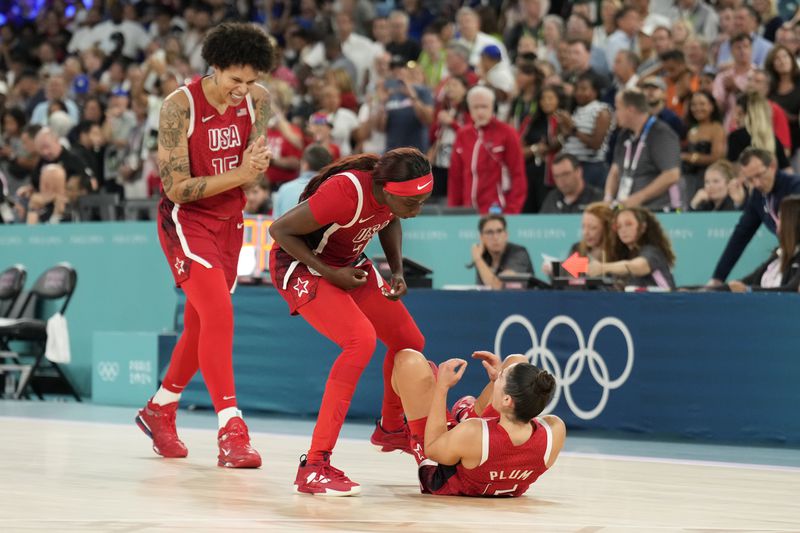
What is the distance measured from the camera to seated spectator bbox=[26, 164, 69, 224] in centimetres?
1434

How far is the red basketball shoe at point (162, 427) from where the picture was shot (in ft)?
25.0

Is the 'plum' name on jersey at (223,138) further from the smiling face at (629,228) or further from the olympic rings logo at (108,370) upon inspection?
the olympic rings logo at (108,370)

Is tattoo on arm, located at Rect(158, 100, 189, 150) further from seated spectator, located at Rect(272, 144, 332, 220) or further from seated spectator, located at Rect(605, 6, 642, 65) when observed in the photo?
seated spectator, located at Rect(605, 6, 642, 65)

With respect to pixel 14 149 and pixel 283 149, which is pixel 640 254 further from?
pixel 14 149

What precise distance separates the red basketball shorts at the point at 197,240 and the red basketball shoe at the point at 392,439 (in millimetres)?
1202

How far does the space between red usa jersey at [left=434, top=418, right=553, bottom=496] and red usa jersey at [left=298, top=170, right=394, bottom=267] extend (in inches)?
41.5

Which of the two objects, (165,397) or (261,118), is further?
(165,397)

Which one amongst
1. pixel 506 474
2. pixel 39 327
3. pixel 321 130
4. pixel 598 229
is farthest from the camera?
pixel 321 130

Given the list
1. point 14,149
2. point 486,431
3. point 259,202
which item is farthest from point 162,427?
point 14,149

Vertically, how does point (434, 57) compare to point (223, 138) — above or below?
below

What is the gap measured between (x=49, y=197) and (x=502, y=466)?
953cm

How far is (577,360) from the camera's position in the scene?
9.56 m

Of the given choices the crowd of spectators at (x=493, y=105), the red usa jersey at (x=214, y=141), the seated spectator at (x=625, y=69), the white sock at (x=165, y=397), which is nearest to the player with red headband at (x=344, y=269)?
the red usa jersey at (x=214, y=141)

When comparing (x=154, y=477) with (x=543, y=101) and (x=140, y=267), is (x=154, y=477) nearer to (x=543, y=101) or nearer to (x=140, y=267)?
(x=140, y=267)
